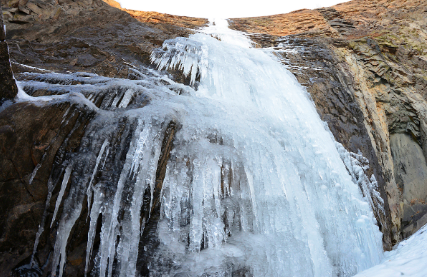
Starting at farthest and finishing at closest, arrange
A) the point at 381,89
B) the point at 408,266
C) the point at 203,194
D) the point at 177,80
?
the point at 381,89
the point at 177,80
the point at 203,194
the point at 408,266

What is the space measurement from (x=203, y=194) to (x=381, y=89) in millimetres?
5818

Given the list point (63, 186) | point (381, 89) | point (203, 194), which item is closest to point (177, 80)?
point (203, 194)

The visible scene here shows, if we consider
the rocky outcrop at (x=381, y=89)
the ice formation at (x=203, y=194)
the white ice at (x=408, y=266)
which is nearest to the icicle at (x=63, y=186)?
the ice formation at (x=203, y=194)

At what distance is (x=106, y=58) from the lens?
503 centimetres

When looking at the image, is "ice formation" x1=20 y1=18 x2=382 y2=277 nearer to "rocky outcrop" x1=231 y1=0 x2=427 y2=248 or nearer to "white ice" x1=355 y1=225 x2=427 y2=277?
"white ice" x1=355 y1=225 x2=427 y2=277

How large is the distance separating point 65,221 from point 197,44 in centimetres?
472

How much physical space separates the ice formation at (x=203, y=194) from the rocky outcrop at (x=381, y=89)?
1.61m

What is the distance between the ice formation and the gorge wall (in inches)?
5.1

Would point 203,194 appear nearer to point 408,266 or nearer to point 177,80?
point 408,266

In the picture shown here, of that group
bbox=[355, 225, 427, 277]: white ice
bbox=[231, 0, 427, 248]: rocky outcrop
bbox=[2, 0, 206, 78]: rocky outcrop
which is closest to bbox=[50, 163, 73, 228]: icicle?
bbox=[2, 0, 206, 78]: rocky outcrop

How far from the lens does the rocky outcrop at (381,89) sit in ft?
17.5

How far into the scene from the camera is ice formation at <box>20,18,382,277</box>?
2.47m

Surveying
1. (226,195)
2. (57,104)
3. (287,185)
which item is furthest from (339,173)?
(57,104)

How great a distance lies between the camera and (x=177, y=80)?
490 centimetres
